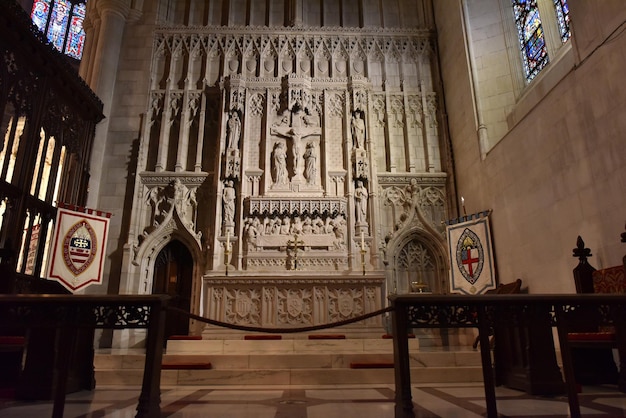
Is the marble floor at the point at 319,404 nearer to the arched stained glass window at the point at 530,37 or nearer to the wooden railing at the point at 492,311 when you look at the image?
the wooden railing at the point at 492,311

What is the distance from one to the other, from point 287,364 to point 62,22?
18.8 m

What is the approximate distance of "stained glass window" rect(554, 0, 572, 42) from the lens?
31.6ft

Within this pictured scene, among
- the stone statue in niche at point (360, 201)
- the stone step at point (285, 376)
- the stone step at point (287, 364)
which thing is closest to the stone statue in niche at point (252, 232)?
the stone statue in niche at point (360, 201)

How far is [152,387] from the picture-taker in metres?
3.65

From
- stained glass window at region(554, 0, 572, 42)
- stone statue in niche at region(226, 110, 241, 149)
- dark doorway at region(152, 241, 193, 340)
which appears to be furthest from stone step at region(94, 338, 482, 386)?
stained glass window at region(554, 0, 572, 42)

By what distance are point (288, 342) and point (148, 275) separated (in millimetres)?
5599

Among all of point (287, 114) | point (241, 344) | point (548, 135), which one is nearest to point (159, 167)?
point (287, 114)

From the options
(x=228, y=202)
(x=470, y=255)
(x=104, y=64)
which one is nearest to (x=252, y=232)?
(x=228, y=202)

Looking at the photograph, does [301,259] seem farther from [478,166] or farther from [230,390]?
[230,390]

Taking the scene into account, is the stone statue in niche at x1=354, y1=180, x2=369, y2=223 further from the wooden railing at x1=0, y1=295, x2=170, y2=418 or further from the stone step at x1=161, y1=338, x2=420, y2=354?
the wooden railing at x1=0, y1=295, x2=170, y2=418

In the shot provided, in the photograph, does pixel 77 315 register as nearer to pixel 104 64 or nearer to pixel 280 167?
pixel 280 167

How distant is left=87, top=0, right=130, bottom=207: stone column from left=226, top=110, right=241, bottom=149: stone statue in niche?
3700 millimetres

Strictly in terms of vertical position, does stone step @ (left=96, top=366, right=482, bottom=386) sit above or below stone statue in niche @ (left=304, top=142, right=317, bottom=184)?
below

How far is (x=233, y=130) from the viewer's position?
12742 mm
